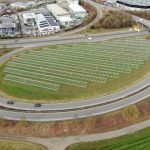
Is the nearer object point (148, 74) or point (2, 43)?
point (148, 74)

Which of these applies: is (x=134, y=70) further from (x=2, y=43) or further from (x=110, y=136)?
(x=2, y=43)

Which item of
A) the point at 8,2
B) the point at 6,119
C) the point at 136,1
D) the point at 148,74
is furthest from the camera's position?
the point at 8,2

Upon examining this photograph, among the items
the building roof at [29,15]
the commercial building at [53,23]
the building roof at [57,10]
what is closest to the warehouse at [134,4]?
the building roof at [57,10]

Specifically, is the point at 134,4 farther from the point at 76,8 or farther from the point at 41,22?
the point at 41,22

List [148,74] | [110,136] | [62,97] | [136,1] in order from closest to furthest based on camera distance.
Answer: [110,136] → [62,97] → [148,74] → [136,1]

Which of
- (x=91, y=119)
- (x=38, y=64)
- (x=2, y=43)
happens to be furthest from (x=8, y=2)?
(x=91, y=119)

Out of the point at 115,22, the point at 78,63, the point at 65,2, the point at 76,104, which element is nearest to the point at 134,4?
the point at 115,22
